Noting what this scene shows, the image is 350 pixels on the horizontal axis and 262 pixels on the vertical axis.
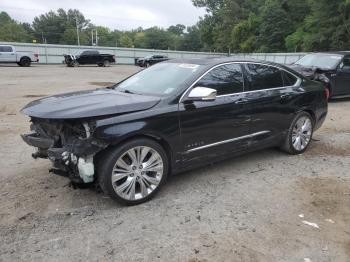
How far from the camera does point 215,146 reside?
16.5ft

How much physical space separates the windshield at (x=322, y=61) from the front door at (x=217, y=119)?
25.5ft

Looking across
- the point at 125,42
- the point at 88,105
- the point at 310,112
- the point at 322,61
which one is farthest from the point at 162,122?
the point at 125,42

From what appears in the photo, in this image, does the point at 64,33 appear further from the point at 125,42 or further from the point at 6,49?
the point at 6,49

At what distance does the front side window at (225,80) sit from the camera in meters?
5.00

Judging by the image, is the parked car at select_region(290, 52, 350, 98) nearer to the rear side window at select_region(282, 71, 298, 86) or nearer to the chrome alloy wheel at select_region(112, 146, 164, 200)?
the rear side window at select_region(282, 71, 298, 86)

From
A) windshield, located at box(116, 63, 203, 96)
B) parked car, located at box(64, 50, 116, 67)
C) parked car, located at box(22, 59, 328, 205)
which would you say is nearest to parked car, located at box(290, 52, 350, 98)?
parked car, located at box(22, 59, 328, 205)

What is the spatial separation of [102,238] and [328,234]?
87.0 inches

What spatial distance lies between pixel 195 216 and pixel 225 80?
1.97m

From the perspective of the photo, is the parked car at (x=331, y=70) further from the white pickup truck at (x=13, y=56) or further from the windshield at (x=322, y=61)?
the white pickup truck at (x=13, y=56)

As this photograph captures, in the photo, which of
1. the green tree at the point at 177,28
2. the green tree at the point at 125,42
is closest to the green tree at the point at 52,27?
the green tree at the point at 125,42

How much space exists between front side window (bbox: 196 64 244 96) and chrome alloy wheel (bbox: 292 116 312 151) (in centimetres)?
150

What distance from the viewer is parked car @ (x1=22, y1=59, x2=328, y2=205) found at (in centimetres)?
409

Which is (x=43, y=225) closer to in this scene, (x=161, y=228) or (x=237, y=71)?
(x=161, y=228)

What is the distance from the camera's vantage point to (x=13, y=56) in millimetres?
30172
